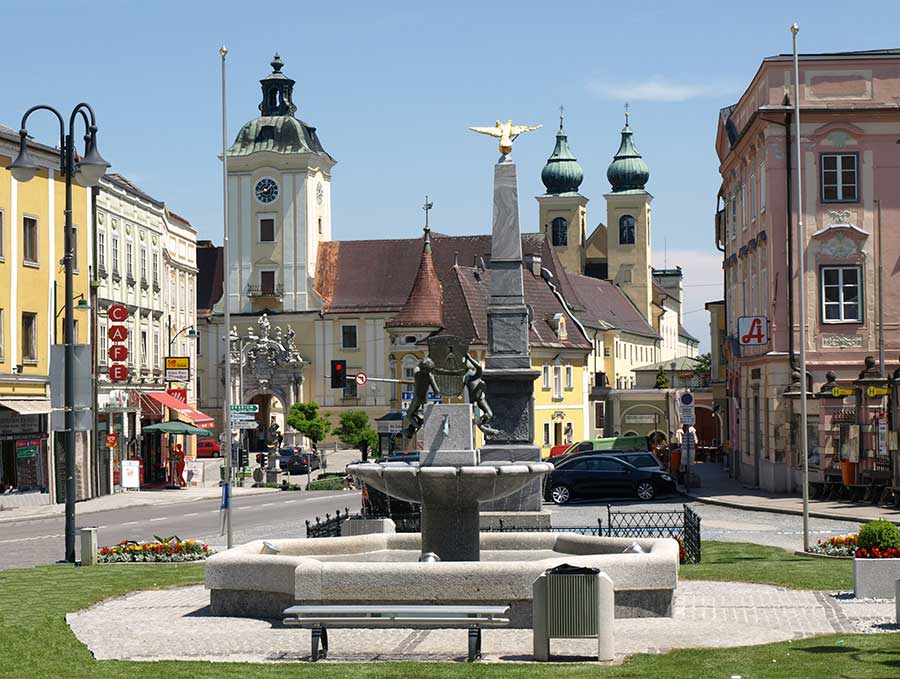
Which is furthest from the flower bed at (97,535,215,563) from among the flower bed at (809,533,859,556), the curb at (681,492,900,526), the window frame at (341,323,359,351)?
the window frame at (341,323,359,351)

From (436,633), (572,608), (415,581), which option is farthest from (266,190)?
(572,608)

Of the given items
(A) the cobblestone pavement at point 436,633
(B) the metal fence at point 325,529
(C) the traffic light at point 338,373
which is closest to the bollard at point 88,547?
(B) the metal fence at point 325,529

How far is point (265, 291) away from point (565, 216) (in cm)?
5104

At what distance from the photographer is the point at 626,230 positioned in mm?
155250

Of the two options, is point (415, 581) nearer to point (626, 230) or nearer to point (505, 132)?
point (505, 132)

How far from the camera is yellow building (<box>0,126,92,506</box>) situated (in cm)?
4562

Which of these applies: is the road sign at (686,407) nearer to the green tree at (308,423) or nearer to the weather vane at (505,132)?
the weather vane at (505,132)

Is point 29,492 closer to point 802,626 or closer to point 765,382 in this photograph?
point 765,382

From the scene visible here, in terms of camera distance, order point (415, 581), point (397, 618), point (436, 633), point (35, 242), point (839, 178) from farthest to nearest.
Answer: point (35, 242) < point (839, 178) < point (415, 581) < point (436, 633) < point (397, 618)

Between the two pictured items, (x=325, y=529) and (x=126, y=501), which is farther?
(x=126, y=501)

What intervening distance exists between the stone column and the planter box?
39.7ft

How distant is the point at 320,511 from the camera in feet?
138

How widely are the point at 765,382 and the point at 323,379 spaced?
Answer: 65.8 meters

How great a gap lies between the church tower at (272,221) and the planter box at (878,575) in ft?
311
